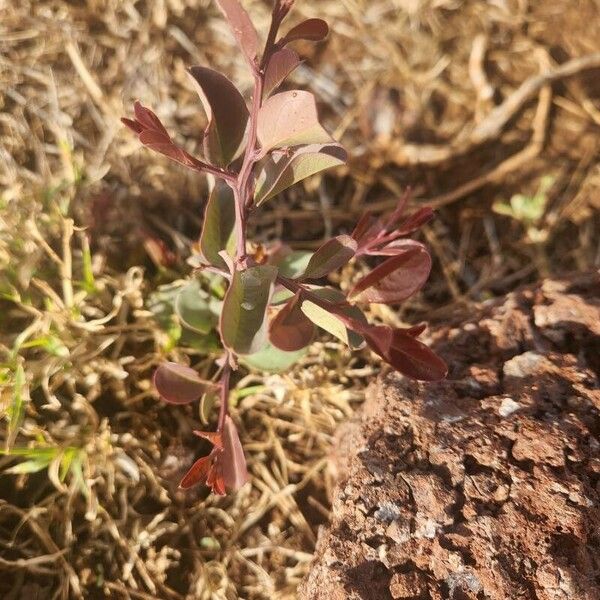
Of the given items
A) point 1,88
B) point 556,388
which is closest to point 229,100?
point 556,388

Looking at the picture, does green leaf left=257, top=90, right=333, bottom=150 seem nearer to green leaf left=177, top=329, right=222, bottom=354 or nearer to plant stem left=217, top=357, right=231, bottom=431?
plant stem left=217, top=357, right=231, bottom=431

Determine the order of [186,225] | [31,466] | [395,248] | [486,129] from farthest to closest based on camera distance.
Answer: [486,129] < [186,225] < [31,466] < [395,248]

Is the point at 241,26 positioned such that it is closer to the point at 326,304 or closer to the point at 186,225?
the point at 326,304

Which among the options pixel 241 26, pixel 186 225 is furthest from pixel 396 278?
pixel 186 225

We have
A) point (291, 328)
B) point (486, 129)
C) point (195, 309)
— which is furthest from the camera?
point (486, 129)

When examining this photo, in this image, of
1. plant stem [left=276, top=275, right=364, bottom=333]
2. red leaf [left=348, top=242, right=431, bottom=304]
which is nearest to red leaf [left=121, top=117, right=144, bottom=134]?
plant stem [left=276, top=275, right=364, bottom=333]

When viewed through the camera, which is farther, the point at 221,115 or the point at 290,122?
the point at 221,115

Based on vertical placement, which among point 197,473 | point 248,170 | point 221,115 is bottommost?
point 197,473
